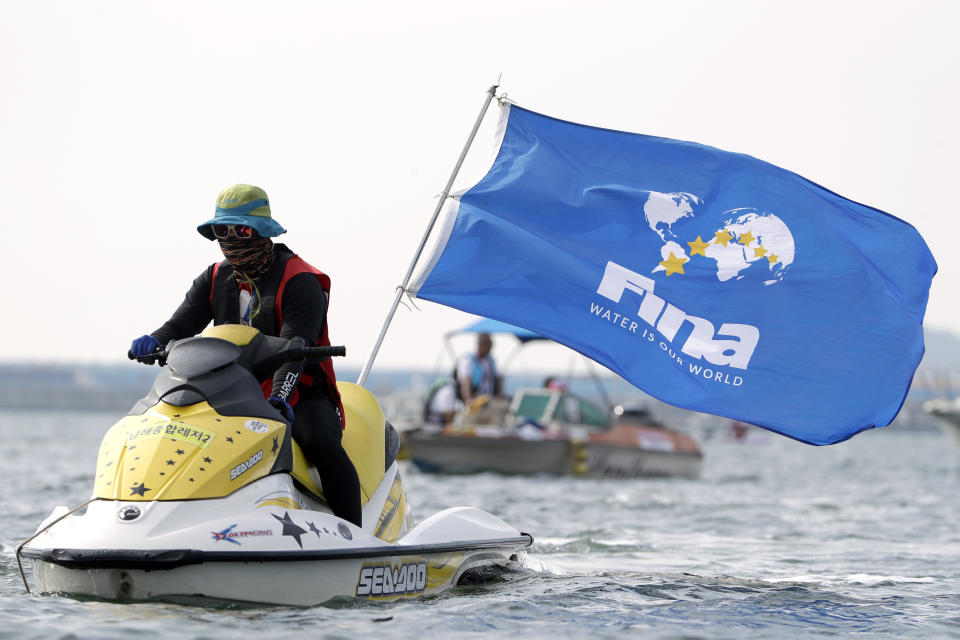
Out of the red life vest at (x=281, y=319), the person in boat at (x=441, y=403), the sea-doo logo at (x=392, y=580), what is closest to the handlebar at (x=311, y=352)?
the red life vest at (x=281, y=319)

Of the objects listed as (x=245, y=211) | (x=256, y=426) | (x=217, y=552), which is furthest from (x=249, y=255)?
(x=217, y=552)

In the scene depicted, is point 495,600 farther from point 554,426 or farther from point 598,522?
point 554,426

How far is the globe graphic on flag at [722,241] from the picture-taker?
8.13 meters

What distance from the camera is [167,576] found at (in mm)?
5500

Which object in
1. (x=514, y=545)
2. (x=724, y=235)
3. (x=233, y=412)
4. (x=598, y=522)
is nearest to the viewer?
(x=233, y=412)

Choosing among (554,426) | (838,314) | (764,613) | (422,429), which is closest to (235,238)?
(764,613)

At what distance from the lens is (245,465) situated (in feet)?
19.0

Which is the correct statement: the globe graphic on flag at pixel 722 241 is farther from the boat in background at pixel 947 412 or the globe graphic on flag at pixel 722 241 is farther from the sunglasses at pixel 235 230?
the boat in background at pixel 947 412

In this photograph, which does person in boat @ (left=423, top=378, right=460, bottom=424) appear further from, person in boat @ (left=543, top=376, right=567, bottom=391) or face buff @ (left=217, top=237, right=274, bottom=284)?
face buff @ (left=217, top=237, right=274, bottom=284)

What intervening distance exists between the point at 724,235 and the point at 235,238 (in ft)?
10.7

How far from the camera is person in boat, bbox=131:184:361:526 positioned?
20.8 feet

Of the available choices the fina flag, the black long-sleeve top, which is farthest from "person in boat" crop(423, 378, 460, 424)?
the black long-sleeve top

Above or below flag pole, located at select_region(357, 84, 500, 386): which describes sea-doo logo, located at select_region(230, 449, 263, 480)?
below

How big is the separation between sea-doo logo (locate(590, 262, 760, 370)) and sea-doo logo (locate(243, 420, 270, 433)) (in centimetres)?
265
